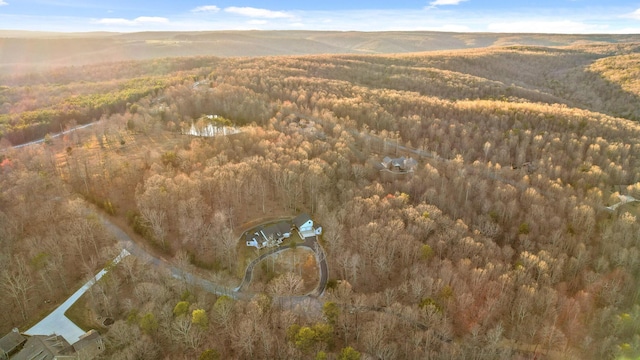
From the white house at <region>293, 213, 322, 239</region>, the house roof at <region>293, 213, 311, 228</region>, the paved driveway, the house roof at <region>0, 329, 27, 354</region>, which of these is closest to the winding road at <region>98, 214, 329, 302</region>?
the white house at <region>293, 213, 322, 239</region>

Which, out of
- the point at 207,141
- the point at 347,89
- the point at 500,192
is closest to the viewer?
the point at 500,192

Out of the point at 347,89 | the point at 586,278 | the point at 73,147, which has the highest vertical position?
the point at 347,89

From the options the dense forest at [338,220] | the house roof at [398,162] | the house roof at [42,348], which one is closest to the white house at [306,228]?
the dense forest at [338,220]

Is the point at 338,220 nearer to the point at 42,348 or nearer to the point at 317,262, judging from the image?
the point at 317,262

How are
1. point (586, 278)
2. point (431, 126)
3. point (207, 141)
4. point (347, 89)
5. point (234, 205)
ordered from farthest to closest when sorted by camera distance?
point (347, 89), point (431, 126), point (207, 141), point (234, 205), point (586, 278)

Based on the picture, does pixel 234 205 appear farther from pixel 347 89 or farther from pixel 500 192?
pixel 347 89

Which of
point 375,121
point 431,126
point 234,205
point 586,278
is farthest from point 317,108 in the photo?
point 586,278

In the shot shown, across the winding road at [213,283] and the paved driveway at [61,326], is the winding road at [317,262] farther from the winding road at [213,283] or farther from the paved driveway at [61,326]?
the paved driveway at [61,326]
